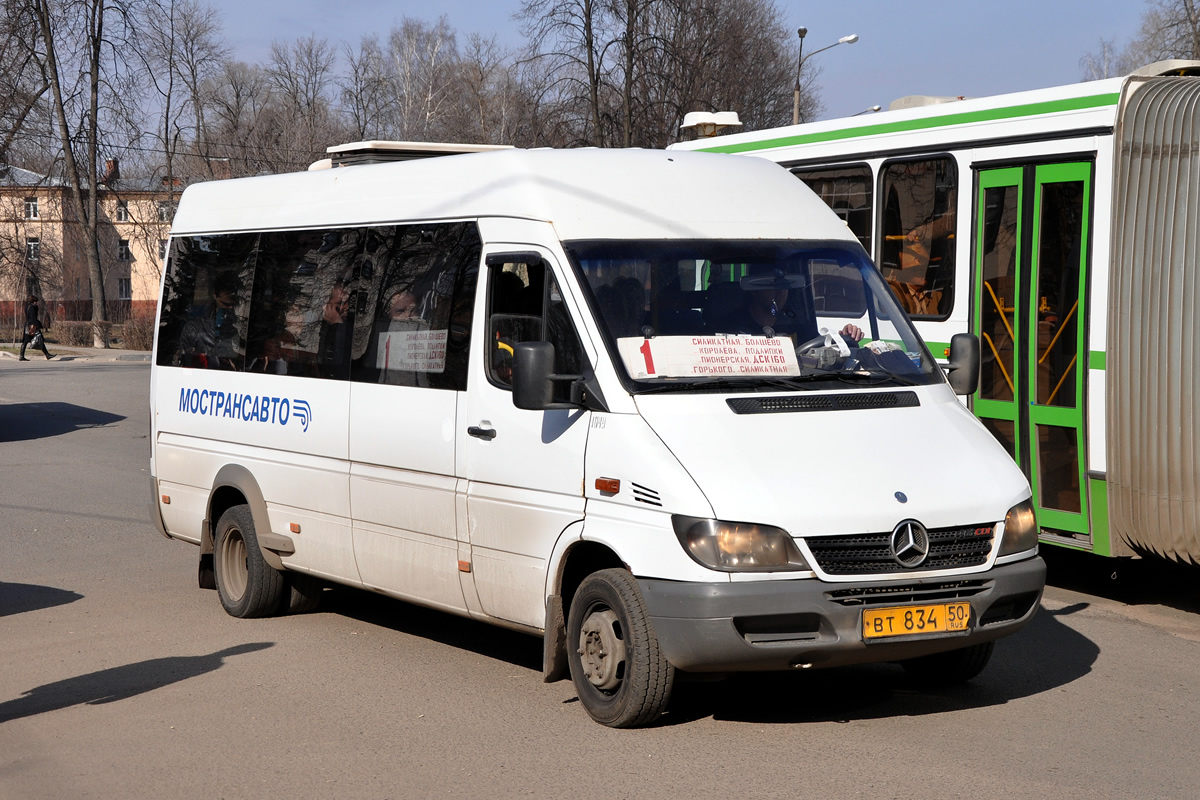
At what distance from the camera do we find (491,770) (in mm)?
5398

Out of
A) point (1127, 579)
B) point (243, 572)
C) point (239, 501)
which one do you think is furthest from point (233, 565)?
point (1127, 579)

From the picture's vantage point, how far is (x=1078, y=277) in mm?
8805

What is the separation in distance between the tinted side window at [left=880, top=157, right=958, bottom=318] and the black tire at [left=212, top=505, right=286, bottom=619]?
Result: 192 inches

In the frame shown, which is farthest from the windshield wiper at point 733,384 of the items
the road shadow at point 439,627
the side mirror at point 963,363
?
the road shadow at point 439,627

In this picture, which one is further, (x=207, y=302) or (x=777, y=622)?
(x=207, y=302)

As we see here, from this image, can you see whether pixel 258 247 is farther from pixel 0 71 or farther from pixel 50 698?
pixel 0 71

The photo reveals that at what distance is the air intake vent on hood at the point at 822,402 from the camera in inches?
232

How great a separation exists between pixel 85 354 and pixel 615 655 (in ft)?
132

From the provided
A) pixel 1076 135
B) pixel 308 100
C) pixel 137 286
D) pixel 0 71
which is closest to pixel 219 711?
pixel 1076 135

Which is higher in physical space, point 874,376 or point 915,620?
point 874,376

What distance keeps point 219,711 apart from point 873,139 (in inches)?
261

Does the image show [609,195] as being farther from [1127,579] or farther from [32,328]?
[32,328]

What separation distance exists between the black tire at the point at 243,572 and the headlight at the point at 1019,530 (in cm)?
439

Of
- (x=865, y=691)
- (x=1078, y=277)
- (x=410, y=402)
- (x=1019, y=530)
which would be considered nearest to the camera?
(x=1019, y=530)
